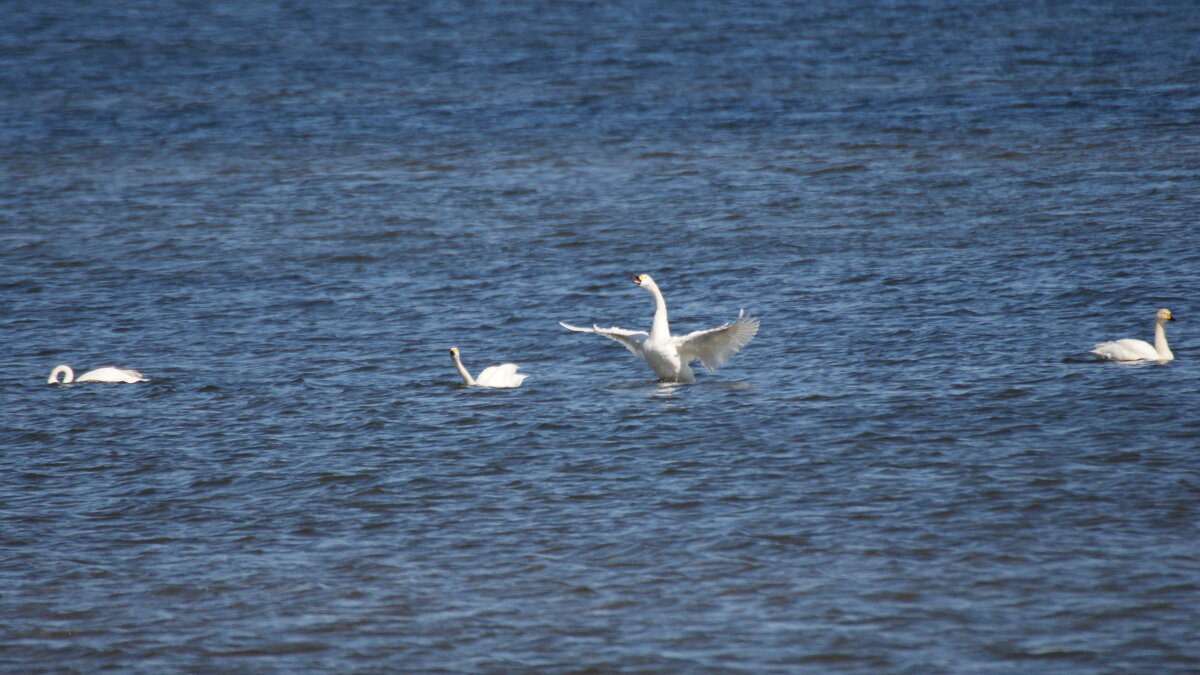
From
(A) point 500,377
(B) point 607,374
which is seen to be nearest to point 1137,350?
(B) point 607,374

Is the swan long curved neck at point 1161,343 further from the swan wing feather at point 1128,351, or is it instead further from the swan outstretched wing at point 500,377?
the swan outstretched wing at point 500,377

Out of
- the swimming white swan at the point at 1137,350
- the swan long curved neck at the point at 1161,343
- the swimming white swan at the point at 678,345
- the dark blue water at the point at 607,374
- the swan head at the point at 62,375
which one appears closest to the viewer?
the dark blue water at the point at 607,374

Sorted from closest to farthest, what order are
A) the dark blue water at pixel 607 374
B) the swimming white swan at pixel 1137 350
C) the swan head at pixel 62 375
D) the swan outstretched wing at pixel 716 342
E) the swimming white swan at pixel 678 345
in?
the dark blue water at pixel 607 374
the swimming white swan at pixel 1137 350
the swan outstretched wing at pixel 716 342
the swimming white swan at pixel 678 345
the swan head at pixel 62 375

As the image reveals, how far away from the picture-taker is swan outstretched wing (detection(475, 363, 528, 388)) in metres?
13.0

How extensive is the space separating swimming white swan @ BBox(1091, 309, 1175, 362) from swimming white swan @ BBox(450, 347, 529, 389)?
16.3ft

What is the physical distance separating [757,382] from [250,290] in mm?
6725

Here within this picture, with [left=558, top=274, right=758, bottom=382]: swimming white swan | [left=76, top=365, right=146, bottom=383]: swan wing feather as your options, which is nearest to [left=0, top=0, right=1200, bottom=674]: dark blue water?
[left=76, top=365, right=146, bottom=383]: swan wing feather

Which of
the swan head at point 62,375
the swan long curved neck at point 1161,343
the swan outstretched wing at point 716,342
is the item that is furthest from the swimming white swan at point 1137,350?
the swan head at point 62,375

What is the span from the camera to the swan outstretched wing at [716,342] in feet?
42.4

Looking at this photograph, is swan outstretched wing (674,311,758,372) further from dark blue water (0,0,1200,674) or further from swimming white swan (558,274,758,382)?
dark blue water (0,0,1200,674)

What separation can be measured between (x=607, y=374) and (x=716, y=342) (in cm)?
124

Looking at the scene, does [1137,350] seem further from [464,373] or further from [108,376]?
[108,376]

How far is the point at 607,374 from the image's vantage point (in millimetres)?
13992

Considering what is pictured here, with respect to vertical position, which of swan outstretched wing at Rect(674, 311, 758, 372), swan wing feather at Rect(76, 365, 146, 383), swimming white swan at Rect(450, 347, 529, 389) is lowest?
swan wing feather at Rect(76, 365, 146, 383)
